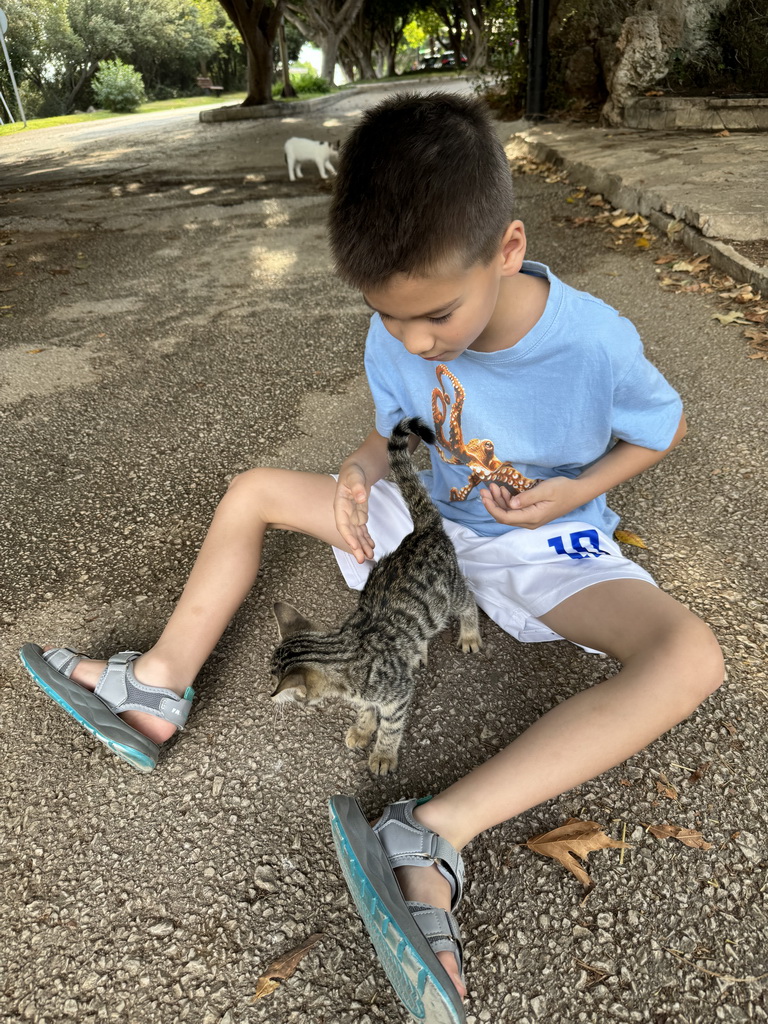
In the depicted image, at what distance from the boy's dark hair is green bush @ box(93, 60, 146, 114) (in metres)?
32.5

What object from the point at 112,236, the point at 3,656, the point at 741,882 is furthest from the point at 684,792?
the point at 112,236

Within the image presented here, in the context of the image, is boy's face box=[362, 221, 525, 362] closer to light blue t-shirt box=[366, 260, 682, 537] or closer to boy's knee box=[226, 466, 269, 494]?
light blue t-shirt box=[366, 260, 682, 537]

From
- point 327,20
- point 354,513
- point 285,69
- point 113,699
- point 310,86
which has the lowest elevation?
point 113,699

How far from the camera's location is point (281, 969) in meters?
1.48

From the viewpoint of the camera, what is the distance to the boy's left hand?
1834 mm

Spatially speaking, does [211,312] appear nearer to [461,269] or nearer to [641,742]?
[461,269]

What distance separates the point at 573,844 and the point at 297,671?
0.78 m

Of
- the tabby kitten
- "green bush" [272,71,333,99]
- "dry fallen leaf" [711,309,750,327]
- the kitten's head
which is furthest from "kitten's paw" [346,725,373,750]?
"green bush" [272,71,333,99]

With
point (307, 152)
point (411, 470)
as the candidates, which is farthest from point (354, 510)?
point (307, 152)

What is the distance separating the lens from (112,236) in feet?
23.1

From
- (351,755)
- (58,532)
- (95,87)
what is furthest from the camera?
(95,87)

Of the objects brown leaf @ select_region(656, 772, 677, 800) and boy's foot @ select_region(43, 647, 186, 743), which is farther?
boy's foot @ select_region(43, 647, 186, 743)

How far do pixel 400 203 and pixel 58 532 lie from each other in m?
2.09

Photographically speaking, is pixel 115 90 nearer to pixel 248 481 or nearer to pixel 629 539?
pixel 248 481
